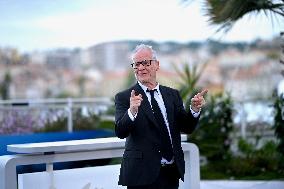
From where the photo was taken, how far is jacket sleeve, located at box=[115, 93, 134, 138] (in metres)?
3.07

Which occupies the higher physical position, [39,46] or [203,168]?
[39,46]

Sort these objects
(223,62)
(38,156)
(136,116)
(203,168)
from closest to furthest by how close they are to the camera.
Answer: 1. (136,116)
2. (38,156)
3. (203,168)
4. (223,62)

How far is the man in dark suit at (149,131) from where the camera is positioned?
3.18 metres

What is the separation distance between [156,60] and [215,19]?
10.5 feet

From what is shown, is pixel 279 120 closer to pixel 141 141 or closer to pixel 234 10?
pixel 234 10

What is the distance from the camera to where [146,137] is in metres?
3.22

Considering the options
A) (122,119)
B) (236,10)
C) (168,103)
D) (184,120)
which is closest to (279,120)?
(236,10)

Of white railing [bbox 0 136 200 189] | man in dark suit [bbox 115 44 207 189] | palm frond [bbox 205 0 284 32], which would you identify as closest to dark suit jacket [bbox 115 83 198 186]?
man in dark suit [bbox 115 44 207 189]

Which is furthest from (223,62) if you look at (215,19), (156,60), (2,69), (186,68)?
(156,60)

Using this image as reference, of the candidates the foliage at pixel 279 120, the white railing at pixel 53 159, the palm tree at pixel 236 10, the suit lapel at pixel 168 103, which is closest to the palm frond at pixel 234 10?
the palm tree at pixel 236 10

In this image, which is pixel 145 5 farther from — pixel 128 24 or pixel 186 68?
pixel 186 68

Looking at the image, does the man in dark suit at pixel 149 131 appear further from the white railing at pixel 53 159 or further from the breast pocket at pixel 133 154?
the white railing at pixel 53 159

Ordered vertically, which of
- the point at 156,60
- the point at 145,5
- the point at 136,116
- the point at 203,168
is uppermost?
the point at 145,5

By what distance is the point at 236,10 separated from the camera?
6.16 metres
